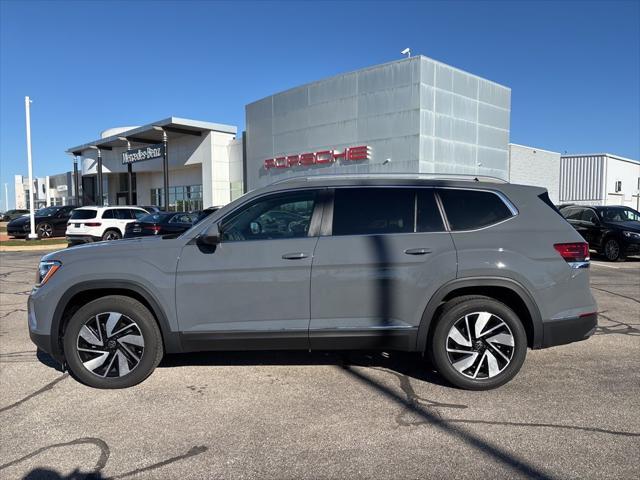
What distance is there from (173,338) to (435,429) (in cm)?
227

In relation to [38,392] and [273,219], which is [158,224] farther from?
[273,219]

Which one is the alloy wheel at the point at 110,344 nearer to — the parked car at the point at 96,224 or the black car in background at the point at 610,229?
the black car in background at the point at 610,229

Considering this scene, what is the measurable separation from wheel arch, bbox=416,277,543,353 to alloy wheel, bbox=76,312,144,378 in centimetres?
247

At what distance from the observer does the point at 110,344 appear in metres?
4.20

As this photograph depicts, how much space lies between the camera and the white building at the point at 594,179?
129 ft

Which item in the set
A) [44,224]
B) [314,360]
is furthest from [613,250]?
[44,224]

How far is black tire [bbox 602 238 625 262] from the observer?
1371 centimetres

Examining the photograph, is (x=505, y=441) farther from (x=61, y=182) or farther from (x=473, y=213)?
(x=61, y=182)

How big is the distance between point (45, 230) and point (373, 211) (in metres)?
25.8

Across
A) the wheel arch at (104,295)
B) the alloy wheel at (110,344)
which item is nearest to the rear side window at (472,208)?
the wheel arch at (104,295)

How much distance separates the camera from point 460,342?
162 inches

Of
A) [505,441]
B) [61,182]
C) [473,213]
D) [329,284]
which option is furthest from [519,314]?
[61,182]

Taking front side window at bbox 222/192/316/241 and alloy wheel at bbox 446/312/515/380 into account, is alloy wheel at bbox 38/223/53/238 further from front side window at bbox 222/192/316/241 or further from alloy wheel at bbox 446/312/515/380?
alloy wheel at bbox 446/312/515/380

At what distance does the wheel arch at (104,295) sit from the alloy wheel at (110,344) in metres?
0.19
